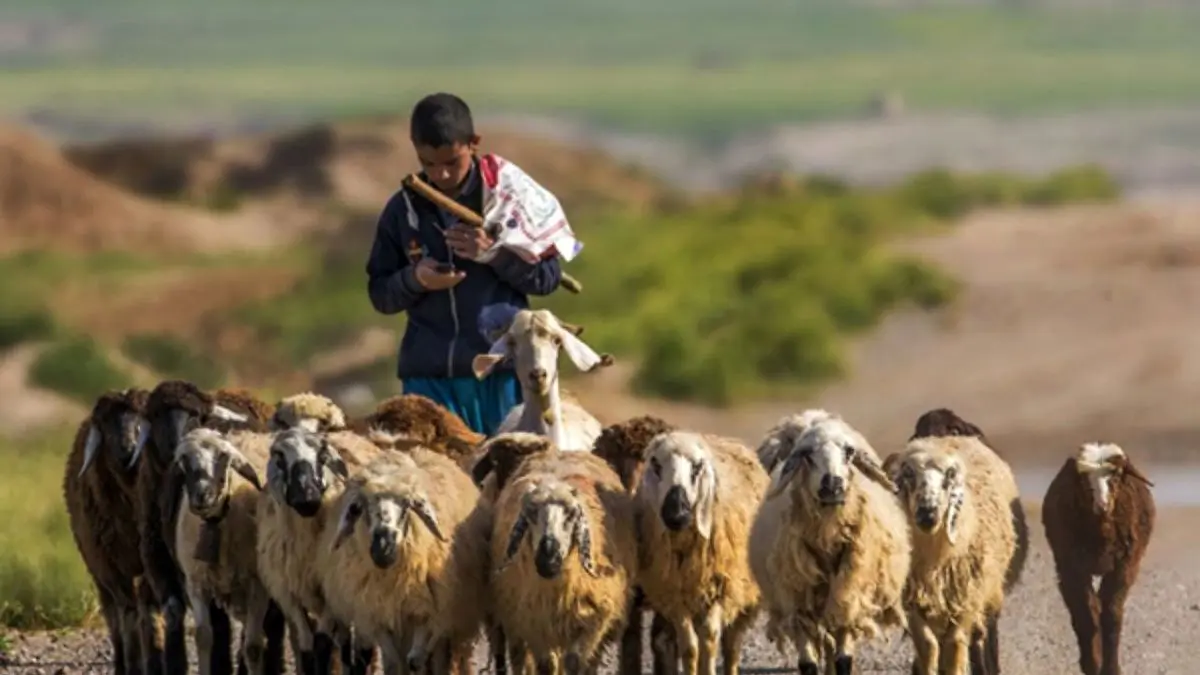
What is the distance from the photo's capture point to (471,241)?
15.0 m

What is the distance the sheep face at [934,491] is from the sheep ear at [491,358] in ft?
6.45

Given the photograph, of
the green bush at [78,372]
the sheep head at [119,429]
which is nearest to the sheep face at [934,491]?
the sheep head at [119,429]

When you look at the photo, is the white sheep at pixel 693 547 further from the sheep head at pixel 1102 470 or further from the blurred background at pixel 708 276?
the blurred background at pixel 708 276

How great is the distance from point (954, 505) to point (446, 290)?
2.59 meters

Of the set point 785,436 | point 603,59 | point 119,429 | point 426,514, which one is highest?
point 603,59

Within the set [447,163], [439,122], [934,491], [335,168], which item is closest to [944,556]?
[934,491]

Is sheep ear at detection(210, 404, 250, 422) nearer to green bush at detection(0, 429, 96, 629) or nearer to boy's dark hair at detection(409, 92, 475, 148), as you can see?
boy's dark hair at detection(409, 92, 475, 148)

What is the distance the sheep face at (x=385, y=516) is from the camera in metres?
13.8

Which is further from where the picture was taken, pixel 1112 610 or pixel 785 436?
pixel 1112 610

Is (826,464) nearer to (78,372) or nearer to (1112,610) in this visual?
(1112,610)

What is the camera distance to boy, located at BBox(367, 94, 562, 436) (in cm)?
1505

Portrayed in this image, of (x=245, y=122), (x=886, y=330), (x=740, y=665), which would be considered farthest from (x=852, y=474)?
(x=245, y=122)

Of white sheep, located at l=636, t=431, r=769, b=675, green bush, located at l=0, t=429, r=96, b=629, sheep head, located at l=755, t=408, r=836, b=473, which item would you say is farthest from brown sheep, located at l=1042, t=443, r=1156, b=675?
green bush, located at l=0, t=429, r=96, b=629

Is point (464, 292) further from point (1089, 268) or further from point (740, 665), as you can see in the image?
point (1089, 268)
